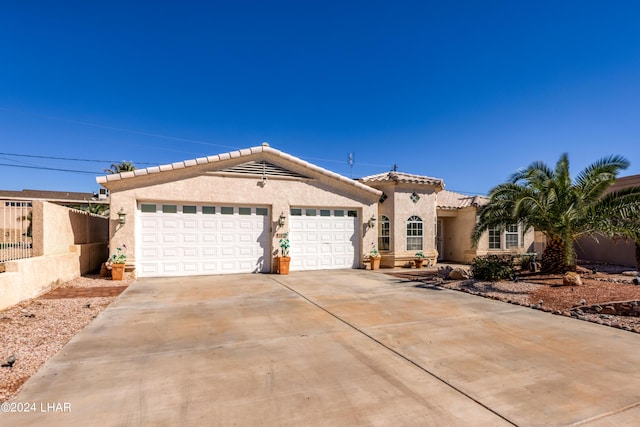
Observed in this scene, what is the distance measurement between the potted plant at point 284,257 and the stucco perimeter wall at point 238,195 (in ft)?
0.92

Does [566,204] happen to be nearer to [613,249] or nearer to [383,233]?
[383,233]

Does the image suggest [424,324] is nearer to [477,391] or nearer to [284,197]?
[477,391]

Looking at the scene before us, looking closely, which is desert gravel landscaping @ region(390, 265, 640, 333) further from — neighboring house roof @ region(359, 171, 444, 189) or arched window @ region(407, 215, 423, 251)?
neighboring house roof @ region(359, 171, 444, 189)

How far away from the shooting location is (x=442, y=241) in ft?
66.0

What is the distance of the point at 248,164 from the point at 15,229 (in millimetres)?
7251

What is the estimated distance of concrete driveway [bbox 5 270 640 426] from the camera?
327cm

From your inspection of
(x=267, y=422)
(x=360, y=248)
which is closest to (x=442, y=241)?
(x=360, y=248)

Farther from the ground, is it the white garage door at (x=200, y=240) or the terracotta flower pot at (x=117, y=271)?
the white garage door at (x=200, y=240)

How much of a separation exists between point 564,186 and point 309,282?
346 inches

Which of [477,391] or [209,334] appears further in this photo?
[209,334]

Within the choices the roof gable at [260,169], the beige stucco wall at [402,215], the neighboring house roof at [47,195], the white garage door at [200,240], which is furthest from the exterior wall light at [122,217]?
the neighboring house roof at [47,195]

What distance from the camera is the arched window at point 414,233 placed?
1603 centimetres

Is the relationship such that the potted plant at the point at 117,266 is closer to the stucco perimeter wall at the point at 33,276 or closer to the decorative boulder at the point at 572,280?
the stucco perimeter wall at the point at 33,276

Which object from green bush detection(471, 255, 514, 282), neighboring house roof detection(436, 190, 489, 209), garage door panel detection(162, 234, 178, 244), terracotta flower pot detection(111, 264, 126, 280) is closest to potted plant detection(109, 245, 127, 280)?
terracotta flower pot detection(111, 264, 126, 280)
